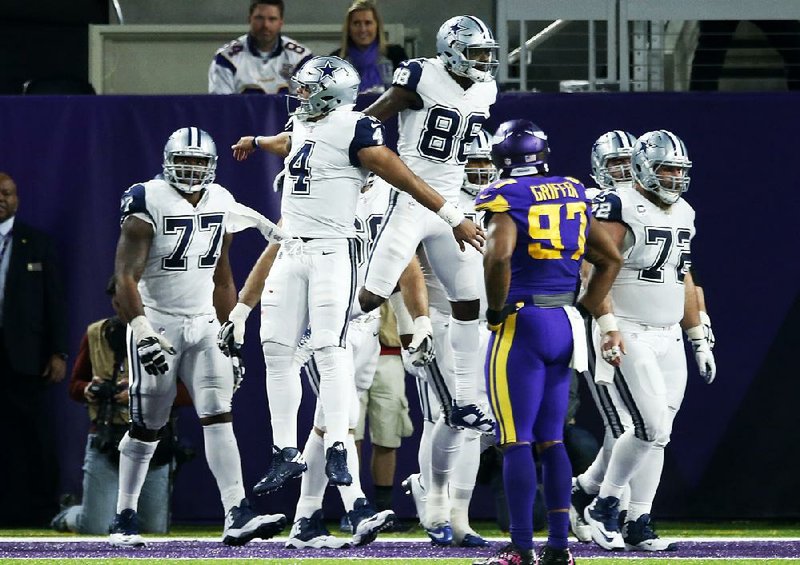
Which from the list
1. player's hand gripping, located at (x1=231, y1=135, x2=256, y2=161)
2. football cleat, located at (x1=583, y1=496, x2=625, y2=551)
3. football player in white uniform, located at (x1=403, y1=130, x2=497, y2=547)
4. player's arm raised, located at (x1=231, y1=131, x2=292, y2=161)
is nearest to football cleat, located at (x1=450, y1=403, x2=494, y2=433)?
football player in white uniform, located at (x1=403, y1=130, x2=497, y2=547)

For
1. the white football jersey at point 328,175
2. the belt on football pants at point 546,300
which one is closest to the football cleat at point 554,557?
the belt on football pants at point 546,300

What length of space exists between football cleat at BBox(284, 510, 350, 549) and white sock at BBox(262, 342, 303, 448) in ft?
1.83

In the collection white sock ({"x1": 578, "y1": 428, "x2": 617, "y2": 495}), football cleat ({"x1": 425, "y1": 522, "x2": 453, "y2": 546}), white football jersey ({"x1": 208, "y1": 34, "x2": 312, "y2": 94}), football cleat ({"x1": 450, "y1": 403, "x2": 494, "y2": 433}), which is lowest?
football cleat ({"x1": 425, "y1": 522, "x2": 453, "y2": 546})

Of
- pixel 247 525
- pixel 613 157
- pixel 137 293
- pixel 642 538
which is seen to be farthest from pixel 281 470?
pixel 613 157

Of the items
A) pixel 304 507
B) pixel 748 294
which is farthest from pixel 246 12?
pixel 304 507

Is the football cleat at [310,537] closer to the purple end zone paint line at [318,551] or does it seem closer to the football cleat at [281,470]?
the purple end zone paint line at [318,551]

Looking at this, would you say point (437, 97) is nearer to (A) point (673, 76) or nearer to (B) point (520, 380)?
(B) point (520, 380)

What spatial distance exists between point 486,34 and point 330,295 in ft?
4.77

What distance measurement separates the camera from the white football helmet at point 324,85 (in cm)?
707

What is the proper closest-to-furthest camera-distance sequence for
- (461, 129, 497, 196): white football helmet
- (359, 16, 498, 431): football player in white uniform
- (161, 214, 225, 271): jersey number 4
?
(359, 16, 498, 431): football player in white uniform
(161, 214, 225, 271): jersey number 4
(461, 129, 497, 196): white football helmet

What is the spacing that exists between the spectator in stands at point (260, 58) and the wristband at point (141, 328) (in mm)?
2651

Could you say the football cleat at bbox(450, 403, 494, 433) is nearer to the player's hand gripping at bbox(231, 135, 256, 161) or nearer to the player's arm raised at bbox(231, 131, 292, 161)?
the player's arm raised at bbox(231, 131, 292, 161)

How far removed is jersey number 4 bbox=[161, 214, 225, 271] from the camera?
7621 millimetres

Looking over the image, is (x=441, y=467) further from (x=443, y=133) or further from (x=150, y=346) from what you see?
(x=443, y=133)
